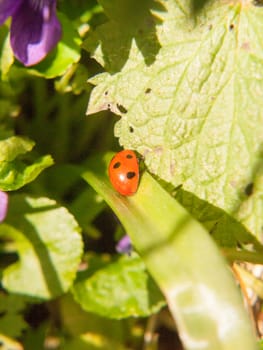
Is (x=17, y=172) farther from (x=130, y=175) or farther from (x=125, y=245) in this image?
(x=125, y=245)

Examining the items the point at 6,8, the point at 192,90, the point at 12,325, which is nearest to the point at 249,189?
the point at 192,90

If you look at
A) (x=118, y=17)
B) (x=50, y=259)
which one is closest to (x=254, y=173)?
(x=118, y=17)

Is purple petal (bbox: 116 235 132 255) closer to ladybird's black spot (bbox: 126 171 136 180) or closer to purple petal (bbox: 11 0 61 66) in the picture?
ladybird's black spot (bbox: 126 171 136 180)

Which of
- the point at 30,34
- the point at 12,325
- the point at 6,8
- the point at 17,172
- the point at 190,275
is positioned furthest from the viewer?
the point at 12,325

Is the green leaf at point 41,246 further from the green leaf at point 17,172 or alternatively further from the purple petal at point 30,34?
the purple petal at point 30,34

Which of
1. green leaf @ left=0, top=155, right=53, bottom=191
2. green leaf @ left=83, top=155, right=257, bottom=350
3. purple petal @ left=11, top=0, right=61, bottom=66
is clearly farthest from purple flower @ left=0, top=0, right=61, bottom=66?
green leaf @ left=83, top=155, right=257, bottom=350

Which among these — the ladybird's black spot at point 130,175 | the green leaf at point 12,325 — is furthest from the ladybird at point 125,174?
the green leaf at point 12,325
